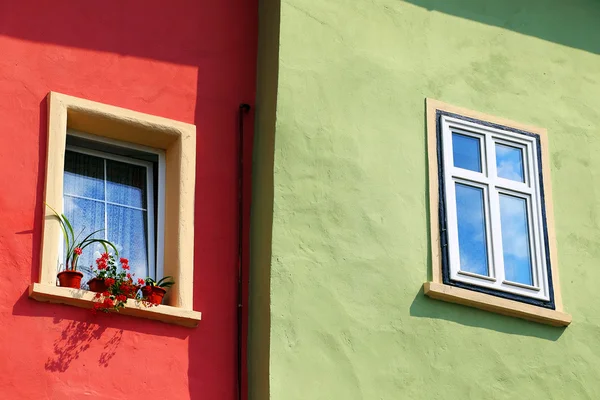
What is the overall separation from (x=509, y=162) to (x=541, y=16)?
149 centimetres

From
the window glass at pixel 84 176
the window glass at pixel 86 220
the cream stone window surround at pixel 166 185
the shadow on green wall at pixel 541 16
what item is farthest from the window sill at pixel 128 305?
the shadow on green wall at pixel 541 16

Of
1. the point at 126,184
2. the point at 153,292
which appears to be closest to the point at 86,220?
the point at 126,184

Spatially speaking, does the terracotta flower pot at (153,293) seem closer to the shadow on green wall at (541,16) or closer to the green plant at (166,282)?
the green plant at (166,282)

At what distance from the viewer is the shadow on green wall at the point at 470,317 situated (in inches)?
401

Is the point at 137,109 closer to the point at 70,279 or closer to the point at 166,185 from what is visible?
the point at 166,185

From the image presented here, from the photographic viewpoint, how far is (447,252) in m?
10.4

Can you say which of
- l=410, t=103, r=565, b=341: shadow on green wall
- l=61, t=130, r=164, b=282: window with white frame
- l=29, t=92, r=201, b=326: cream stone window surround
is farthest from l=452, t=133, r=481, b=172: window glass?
l=61, t=130, r=164, b=282: window with white frame

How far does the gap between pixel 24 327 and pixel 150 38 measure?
256 centimetres

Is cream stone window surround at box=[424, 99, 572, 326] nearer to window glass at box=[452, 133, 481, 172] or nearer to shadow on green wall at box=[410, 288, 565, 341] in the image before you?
shadow on green wall at box=[410, 288, 565, 341]

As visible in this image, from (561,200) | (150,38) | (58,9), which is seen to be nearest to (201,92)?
(150,38)

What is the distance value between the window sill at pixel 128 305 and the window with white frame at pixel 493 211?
1932 millimetres

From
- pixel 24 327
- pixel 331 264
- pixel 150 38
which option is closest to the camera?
pixel 24 327

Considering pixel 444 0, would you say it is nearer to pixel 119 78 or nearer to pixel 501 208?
pixel 501 208

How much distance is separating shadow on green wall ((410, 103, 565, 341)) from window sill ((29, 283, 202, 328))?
5.26 feet
